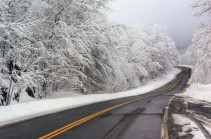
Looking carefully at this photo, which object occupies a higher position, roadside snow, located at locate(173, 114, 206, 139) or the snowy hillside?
the snowy hillside

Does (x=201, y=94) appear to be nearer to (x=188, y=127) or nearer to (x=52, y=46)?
(x=52, y=46)

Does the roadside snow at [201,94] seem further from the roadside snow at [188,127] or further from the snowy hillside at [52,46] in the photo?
the roadside snow at [188,127]

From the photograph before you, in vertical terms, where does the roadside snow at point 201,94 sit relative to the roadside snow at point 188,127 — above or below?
above

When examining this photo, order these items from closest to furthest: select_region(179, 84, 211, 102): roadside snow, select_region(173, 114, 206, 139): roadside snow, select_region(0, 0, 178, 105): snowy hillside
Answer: select_region(173, 114, 206, 139): roadside snow → select_region(0, 0, 178, 105): snowy hillside → select_region(179, 84, 211, 102): roadside snow

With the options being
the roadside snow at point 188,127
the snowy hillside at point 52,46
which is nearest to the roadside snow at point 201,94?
the snowy hillside at point 52,46

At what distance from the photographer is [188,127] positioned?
26.4 feet

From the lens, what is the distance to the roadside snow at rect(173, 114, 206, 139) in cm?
707

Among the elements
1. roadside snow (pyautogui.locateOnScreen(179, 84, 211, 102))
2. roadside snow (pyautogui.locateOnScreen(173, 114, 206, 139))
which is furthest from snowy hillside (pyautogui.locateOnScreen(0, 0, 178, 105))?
roadside snow (pyautogui.locateOnScreen(173, 114, 206, 139))

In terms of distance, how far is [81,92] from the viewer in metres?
22.7

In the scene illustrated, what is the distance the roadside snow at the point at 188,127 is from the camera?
7073 millimetres

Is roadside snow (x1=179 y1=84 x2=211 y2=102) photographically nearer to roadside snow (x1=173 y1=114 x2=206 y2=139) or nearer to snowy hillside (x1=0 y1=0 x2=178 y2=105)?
snowy hillside (x1=0 y1=0 x2=178 y2=105)

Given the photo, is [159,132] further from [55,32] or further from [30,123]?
[55,32]

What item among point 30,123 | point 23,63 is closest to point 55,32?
point 23,63

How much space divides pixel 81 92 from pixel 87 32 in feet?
25.3
